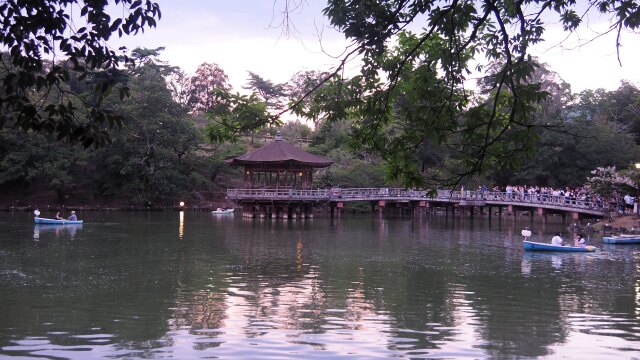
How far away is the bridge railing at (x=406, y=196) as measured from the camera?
39.6 meters

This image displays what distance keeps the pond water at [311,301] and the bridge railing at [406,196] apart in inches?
562

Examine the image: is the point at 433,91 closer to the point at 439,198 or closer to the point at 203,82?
the point at 439,198

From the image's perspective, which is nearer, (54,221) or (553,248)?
(553,248)

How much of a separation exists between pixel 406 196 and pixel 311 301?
1291 inches

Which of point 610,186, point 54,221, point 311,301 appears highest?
point 610,186

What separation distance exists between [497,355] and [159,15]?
688cm

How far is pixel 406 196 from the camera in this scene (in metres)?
45.7

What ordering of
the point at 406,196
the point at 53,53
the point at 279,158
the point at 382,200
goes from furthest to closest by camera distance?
the point at 382,200 < the point at 406,196 < the point at 279,158 < the point at 53,53

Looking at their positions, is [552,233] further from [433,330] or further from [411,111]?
[411,111]

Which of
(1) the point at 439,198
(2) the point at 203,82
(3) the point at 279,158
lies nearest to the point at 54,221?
(3) the point at 279,158

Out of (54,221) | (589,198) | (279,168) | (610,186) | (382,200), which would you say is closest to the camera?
(54,221)

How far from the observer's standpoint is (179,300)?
1334cm

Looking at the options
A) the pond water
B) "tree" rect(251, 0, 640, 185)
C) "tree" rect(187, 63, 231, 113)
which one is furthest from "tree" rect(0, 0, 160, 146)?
"tree" rect(187, 63, 231, 113)

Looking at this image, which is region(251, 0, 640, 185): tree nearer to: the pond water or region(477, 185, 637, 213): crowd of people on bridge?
the pond water
